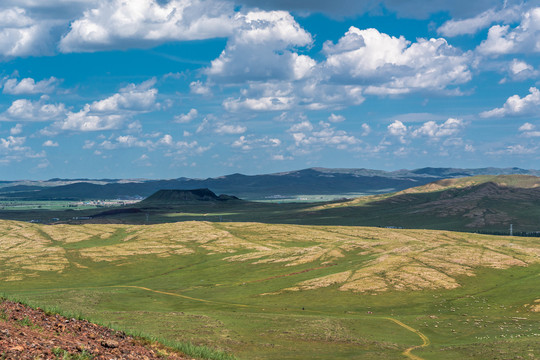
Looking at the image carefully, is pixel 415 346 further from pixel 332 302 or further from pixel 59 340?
pixel 59 340

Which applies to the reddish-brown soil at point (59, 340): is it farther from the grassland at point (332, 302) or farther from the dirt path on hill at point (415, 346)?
the dirt path on hill at point (415, 346)

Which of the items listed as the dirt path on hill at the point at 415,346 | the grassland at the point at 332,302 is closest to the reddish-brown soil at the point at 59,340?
the grassland at the point at 332,302

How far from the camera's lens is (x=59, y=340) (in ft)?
101

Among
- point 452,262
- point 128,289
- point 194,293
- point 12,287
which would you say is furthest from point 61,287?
point 452,262

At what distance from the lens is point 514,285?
140 meters

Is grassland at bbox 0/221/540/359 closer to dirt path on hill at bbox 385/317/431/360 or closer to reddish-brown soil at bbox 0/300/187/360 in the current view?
dirt path on hill at bbox 385/317/431/360

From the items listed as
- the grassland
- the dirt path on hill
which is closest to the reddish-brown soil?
the grassland

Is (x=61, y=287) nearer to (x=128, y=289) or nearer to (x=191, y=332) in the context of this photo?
(x=128, y=289)

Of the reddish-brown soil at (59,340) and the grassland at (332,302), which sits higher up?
the reddish-brown soil at (59,340)

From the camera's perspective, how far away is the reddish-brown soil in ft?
91.2

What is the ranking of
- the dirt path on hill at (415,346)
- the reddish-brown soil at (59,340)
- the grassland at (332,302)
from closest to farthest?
1. the reddish-brown soil at (59,340)
2. the dirt path on hill at (415,346)
3. the grassland at (332,302)

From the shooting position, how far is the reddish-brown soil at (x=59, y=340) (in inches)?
1095

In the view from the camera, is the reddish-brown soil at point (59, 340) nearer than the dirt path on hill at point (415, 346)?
Yes

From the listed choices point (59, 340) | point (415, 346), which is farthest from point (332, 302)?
point (59, 340)
